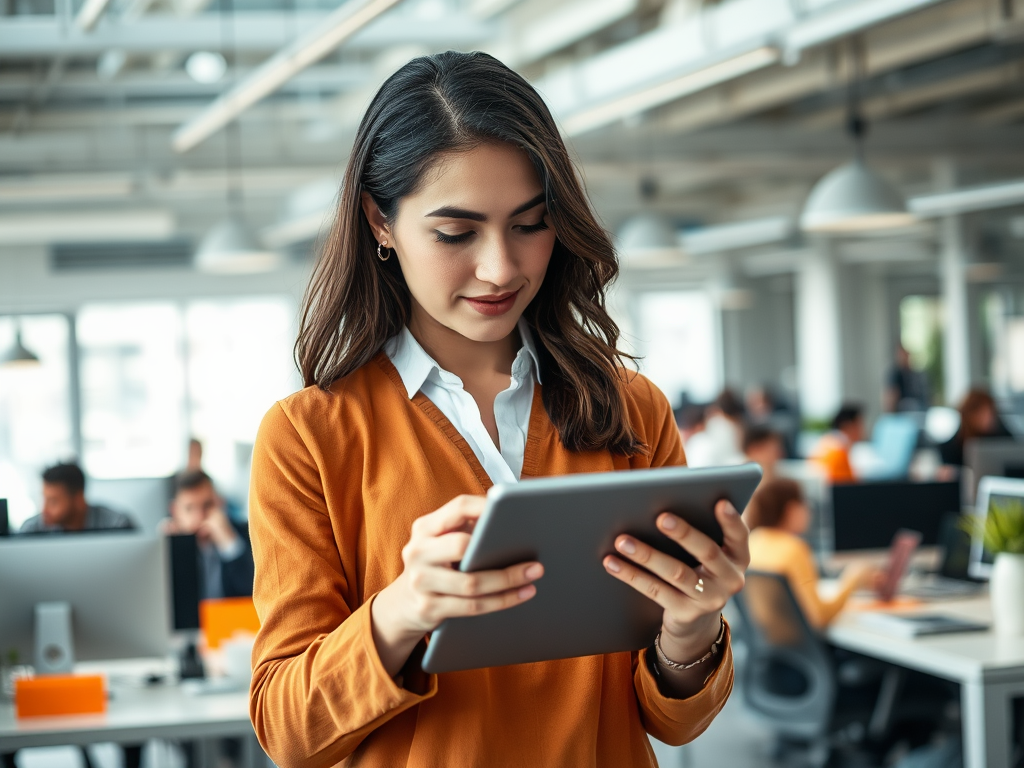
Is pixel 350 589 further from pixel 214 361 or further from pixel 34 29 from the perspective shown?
pixel 214 361

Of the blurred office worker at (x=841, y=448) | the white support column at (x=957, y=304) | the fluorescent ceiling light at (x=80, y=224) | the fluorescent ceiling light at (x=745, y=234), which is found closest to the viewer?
the blurred office worker at (x=841, y=448)

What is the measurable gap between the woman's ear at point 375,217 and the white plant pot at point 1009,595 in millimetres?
3176

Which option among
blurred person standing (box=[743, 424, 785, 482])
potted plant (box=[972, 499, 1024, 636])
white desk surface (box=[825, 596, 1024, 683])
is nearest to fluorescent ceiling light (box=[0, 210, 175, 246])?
blurred person standing (box=[743, 424, 785, 482])

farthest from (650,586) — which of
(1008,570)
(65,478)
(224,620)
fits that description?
(65,478)

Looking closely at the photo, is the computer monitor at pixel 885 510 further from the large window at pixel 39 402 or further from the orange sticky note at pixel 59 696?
the large window at pixel 39 402

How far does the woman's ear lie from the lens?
50.4 inches

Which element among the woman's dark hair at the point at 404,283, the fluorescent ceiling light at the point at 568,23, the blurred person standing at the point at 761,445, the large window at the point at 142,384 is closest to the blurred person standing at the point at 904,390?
the fluorescent ceiling light at the point at 568,23

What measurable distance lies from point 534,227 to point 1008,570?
3.15 metres

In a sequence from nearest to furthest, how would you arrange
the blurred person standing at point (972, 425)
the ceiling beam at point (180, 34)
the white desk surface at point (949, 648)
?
the white desk surface at point (949, 648) → the ceiling beam at point (180, 34) → the blurred person standing at point (972, 425)

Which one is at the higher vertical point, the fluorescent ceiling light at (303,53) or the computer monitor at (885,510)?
the fluorescent ceiling light at (303,53)

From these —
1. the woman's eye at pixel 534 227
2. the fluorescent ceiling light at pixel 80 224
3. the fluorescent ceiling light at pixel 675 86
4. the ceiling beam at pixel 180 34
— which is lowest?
the woman's eye at pixel 534 227

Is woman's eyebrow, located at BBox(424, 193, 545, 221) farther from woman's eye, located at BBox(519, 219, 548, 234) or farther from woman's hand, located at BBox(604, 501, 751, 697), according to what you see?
woman's hand, located at BBox(604, 501, 751, 697)

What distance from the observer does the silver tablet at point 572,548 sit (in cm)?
97

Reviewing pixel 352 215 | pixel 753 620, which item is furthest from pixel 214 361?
pixel 352 215
